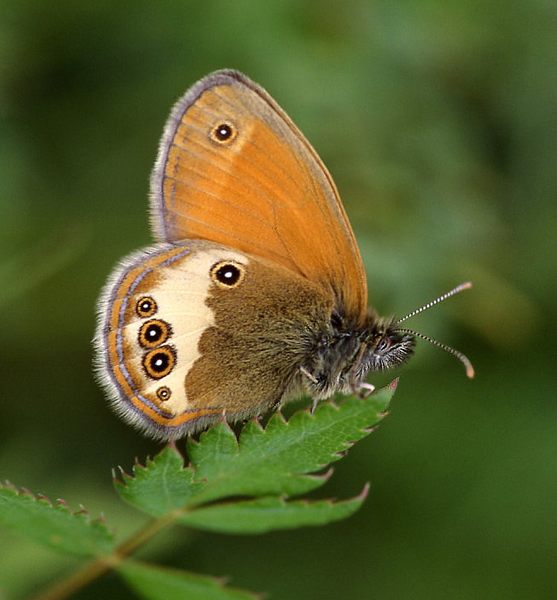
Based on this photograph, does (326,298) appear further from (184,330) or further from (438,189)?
(438,189)

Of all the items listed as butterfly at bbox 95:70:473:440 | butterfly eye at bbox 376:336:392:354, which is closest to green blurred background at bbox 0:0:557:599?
butterfly eye at bbox 376:336:392:354

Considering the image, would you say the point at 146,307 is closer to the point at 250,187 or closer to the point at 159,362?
the point at 159,362

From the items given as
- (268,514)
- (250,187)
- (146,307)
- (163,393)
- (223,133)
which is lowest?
(163,393)

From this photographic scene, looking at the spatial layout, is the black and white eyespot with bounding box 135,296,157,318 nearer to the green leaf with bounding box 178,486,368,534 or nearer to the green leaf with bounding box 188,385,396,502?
the green leaf with bounding box 188,385,396,502

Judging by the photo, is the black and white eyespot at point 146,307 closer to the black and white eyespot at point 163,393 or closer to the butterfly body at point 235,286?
the butterfly body at point 235,286

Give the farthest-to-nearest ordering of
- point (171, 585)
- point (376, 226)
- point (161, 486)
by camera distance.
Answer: point (376, 226), point (161, 486), point (171, 585)

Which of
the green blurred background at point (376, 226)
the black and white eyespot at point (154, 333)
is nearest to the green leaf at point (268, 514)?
the black and white eyespot at point (154, 333)

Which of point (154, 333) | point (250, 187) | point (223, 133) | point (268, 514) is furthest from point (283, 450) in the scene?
point (223, 133)
